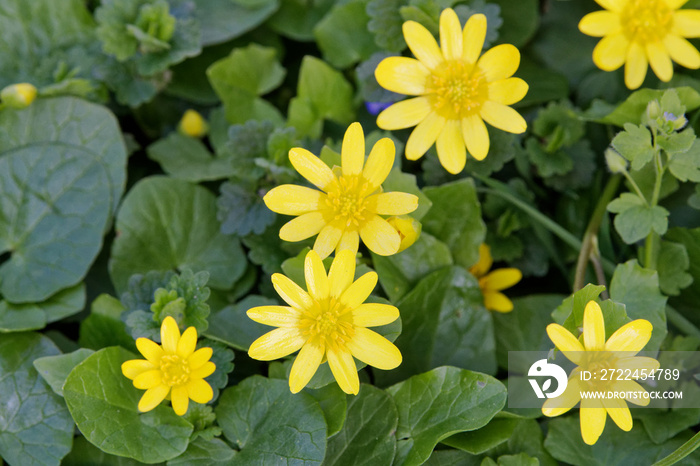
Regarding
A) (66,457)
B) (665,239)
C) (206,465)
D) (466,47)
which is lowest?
(66,457)

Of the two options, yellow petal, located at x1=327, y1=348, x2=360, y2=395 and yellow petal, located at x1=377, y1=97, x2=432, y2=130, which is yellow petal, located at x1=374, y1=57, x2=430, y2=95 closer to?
yellow petal, located at x1=377, y1=97, x2=432, y2=130

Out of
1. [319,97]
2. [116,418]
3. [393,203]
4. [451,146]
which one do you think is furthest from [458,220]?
[116,418]

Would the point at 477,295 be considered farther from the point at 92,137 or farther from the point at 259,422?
the point at 92,137

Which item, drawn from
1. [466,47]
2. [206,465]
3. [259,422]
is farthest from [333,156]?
[206,465]

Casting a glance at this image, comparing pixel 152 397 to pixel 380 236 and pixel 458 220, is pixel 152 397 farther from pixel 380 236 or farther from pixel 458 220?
pixel 458 220

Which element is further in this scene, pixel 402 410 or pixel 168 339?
pixel 402 410

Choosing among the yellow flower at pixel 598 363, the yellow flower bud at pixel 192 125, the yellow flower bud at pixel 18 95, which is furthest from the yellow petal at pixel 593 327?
the yellow flower bud at pixel 18 95

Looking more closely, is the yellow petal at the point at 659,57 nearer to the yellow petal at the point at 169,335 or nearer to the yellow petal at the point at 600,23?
the yellow petal at the point at 600,23
